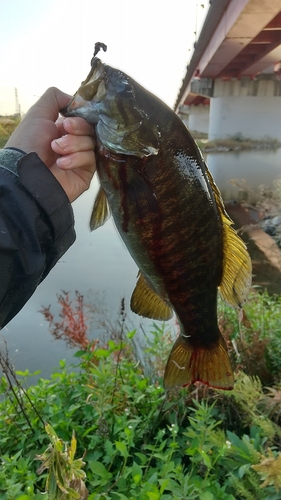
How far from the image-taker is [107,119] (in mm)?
1506

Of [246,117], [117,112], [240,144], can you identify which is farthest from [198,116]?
[117,112]

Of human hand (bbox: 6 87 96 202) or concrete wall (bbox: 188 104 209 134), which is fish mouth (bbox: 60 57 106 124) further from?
concrete wall (bbox: 188 104 209 134)

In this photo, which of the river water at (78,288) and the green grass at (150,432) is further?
the river water at (78,288)

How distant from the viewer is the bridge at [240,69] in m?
7.67

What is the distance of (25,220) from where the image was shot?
5.04 ft

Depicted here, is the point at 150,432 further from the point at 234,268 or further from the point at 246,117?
the point at 246,117

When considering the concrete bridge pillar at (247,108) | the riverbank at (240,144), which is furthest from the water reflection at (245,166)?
the concrete bridge pillar at (247,108)

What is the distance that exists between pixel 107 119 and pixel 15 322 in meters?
4.36

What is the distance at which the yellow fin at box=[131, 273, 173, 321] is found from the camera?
1778 millimetres

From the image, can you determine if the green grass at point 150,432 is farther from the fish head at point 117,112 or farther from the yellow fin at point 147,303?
the fish head at point 117,112

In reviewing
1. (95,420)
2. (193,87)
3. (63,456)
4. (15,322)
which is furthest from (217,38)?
(63,456)

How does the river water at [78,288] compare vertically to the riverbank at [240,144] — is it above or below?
below

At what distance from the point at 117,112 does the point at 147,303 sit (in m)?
0.75

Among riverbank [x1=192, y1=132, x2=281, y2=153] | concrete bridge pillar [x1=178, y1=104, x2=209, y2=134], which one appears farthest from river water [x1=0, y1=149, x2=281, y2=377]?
concrete bridge pillar [x1=178, y1=104, x2=209, y2=134]
